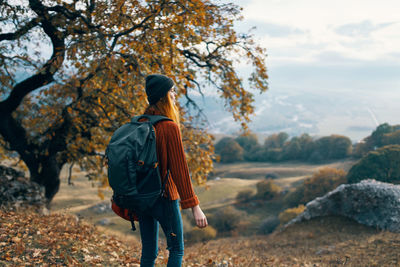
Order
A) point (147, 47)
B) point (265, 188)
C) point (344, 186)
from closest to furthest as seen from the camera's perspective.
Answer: point (147, 47) < point (344, 186) < point (265, 188)

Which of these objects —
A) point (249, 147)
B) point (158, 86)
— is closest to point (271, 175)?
point (249, 147)

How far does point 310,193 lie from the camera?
40.4 metres

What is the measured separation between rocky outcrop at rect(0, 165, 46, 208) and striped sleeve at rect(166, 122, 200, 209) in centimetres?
794

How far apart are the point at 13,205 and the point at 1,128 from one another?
120 inches

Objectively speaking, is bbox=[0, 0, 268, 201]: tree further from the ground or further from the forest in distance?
the forest in distance

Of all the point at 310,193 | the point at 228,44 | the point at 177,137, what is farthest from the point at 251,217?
the point at 177,137

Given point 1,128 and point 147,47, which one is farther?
point 1,128

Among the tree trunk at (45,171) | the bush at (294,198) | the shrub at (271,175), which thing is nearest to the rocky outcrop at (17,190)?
the tree trunk at (45,171)

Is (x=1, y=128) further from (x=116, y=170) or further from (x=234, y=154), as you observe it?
(x=234, y=154)

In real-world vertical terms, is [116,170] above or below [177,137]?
below

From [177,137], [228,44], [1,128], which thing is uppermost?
[228,44]

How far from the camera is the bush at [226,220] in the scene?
119 feet

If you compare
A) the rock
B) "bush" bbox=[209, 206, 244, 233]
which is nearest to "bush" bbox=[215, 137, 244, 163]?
"bush" bbox=[209, 206, 244, 233]

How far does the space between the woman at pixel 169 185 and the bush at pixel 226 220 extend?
34.6m
